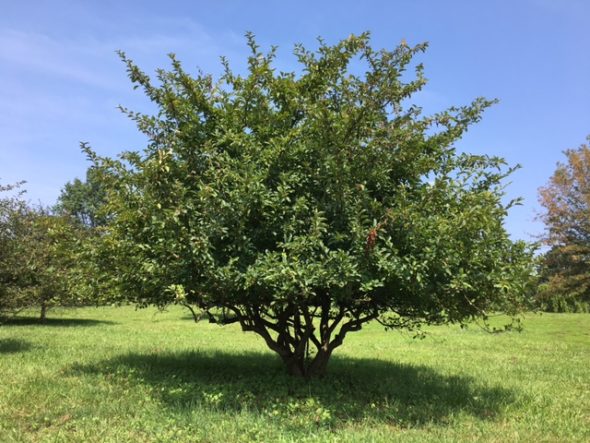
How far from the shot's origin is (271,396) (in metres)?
7.75

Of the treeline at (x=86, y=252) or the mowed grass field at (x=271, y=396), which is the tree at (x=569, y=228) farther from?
the mowed grass field at (x=271, y=396)

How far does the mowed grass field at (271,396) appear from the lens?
625 cm

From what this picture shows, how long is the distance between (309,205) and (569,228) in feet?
67.8

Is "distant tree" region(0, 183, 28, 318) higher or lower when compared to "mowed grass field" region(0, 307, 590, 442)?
higher

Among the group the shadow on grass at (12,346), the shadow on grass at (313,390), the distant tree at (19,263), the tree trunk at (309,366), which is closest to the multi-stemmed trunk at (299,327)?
the tree trunk at (309,366)

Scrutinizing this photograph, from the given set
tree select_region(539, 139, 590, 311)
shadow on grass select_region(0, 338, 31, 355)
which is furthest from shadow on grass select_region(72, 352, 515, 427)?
tree select_region(539, 139, 590, 311)

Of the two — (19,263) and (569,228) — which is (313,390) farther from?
(569,228)

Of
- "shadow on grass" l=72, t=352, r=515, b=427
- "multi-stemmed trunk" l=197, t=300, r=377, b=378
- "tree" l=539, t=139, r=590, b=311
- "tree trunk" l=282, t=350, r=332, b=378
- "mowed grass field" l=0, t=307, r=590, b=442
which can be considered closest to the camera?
"mowed grass field" l=0, t=307, r=590, b=442

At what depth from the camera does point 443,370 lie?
11.1 metres

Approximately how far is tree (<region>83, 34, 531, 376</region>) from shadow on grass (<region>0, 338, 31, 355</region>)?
5.58 metres

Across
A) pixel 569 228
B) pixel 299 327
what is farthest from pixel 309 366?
pixel 569 228

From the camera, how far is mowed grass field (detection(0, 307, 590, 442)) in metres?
6.25

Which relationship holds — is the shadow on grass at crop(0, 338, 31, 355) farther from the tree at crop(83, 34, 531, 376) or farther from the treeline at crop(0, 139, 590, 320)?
the tree at crop(83, 34, 531, 376)

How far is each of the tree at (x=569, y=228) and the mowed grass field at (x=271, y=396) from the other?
980 cm
